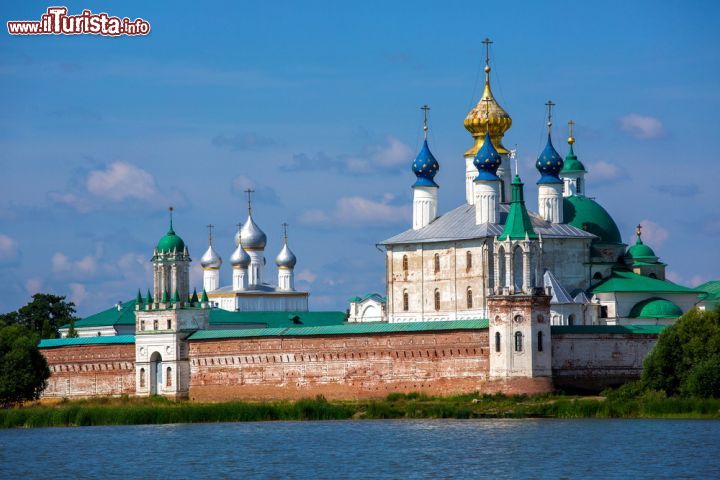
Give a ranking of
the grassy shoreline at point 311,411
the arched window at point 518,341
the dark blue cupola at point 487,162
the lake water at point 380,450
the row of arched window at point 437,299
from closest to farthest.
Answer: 1. the lake water at point 380,450
2. the grassy shoreline at point 311,411
3. the arched window at point 518,341
4. the row of arched window at point 437,299
5. the dark blue cupola at point 487,162

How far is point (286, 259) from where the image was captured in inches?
3531

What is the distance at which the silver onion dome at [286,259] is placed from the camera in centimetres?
8969

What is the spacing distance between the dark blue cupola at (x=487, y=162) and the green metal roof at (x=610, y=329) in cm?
680

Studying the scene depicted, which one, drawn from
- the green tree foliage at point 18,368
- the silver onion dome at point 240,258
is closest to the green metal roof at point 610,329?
the green tree foliage at point 18,368

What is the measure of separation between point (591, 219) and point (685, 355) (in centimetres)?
1515

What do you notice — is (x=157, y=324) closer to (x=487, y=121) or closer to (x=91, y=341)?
(x=91, y=341)

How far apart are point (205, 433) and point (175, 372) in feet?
43.4

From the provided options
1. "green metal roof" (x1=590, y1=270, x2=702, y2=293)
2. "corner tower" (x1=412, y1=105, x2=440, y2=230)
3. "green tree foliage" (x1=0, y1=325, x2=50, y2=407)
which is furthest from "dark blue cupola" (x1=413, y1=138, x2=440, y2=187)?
"green tree foliage" (x1=0, y1=325, x2=50, y2=407)

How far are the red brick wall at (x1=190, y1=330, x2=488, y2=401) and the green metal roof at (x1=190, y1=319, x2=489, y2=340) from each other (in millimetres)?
161

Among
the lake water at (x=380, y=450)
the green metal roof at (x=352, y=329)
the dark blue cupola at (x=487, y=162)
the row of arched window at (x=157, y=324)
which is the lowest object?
the lake water at (x=380, y=450)

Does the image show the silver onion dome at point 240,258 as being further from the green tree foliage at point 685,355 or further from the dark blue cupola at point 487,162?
the green tree foliage at point 685,355

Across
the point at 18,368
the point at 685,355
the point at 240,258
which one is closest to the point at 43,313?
Result: the point at 240,258

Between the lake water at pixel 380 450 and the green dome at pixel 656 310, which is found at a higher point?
the green dome at pixel 656 310

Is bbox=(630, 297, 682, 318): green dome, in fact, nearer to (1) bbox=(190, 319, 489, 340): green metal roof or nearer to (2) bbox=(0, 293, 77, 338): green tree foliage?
(1) bbox=(190, 319, 489, 340): green metal roof
